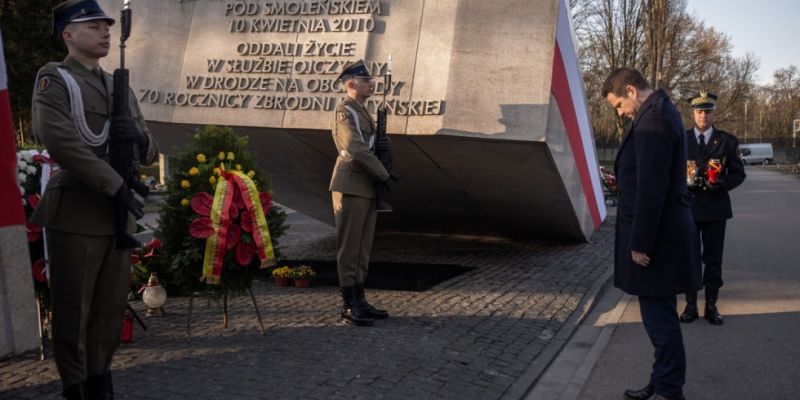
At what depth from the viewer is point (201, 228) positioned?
17.3ft

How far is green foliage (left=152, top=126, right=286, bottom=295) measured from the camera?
17.6 ft

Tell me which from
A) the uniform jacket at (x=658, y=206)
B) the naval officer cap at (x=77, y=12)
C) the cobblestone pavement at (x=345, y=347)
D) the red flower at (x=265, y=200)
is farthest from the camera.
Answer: the red flower at (x=265, y=200)

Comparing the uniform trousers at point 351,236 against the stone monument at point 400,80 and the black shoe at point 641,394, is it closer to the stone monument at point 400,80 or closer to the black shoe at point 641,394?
the stone monument at point 400,80

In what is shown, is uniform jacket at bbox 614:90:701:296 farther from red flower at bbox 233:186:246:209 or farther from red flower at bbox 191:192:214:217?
red flower at bbox 191:192:214:217

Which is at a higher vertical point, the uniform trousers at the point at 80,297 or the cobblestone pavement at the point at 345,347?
the uniform trousers at the point at 80,297

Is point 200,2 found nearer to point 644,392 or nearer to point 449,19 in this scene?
point 449,19

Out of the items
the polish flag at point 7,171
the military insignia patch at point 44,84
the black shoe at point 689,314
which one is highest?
the military insignia patch at point 44,84

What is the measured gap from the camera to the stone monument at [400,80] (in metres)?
7.37

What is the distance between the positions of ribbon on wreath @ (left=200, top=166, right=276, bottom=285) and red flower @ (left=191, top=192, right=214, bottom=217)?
0.05 metres

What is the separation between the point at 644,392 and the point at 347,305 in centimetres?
249

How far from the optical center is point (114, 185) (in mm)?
3488

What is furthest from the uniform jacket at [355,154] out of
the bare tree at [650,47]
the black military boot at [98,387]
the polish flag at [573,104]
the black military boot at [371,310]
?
the bare tree at [650,47]

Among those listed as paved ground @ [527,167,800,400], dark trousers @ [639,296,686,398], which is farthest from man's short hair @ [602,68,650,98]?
paved ground @ [527,167,800,400]

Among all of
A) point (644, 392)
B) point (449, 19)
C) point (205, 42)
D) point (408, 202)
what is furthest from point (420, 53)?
point (644, 392)
